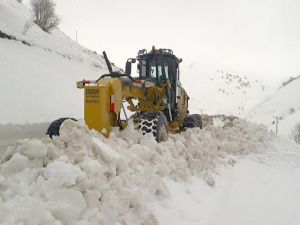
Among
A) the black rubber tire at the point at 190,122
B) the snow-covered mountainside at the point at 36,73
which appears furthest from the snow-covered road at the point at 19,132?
the black rubber tire at the point at 190,122

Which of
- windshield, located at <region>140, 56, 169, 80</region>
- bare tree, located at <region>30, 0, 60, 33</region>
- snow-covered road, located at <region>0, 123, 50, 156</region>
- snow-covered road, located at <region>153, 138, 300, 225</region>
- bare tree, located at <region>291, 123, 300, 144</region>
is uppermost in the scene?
bare tree, located at <region>30, 0, 60, 33</region>

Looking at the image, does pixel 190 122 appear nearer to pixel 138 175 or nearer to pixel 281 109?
pixel 138 175

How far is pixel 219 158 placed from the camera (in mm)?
10164

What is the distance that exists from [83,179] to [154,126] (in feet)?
13.9

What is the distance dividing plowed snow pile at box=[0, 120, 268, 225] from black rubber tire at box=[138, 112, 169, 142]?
1.05 meters

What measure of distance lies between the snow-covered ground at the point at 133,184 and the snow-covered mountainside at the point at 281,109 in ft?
81.8

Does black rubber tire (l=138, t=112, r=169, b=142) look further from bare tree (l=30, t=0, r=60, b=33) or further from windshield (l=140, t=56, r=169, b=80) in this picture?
bare tree (l=30, t=0, r=60, b=33)

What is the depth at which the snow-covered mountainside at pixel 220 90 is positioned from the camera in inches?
2119

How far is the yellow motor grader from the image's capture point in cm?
733

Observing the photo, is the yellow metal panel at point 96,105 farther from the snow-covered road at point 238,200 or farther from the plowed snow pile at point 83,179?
the snow-covered road at point 238,200

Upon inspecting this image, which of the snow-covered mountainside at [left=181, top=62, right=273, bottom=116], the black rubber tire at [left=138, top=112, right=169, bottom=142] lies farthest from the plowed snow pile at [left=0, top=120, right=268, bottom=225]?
the snow-covered mountainside at [left=181, top=62, right=273, bottom=116]

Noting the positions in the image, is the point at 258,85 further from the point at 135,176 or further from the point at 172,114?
the point at 135,176

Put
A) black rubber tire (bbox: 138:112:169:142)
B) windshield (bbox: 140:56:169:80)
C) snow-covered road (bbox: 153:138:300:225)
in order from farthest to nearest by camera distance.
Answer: windshield (bbox: 140:56:169:80)
black rubber tire (bbox: 138:112:169:142)
snow-covered road (bbox: 153:138:300:225)

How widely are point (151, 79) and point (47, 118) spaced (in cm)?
713
